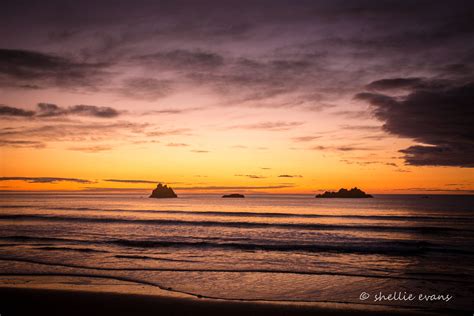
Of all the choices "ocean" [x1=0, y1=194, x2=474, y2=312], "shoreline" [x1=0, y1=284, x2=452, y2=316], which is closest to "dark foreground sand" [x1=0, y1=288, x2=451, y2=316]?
"shoreline" [x1=0, y1=284, x2=452, y2=316]

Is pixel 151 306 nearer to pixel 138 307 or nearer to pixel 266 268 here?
pixel 138 307

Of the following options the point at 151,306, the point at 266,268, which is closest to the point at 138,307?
the point at 151,306

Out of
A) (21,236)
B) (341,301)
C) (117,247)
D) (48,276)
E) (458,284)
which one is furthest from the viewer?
(21,236)

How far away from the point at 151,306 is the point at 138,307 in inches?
15.7

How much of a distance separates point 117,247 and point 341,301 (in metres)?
18.2

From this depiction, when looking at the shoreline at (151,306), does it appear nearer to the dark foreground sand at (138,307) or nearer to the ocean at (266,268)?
the dark foreground sand at (138,307)

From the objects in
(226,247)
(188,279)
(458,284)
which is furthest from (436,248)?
(188,279)

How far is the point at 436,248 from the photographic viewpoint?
26.4 meters

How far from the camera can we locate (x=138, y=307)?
11.3m

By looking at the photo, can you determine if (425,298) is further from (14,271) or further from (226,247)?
(14,271)

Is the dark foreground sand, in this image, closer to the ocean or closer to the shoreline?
the shoreline

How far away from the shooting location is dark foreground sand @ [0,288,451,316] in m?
10.8

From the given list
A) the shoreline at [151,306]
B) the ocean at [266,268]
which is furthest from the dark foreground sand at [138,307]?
the ocean at [266,268]

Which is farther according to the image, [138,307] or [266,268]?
[266,268]
